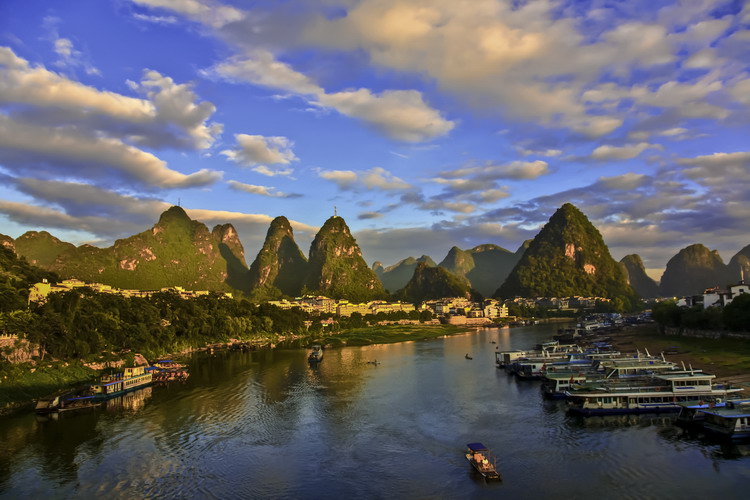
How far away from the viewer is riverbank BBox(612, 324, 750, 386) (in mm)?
49281

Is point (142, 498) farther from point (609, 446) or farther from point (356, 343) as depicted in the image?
point (356, 343)

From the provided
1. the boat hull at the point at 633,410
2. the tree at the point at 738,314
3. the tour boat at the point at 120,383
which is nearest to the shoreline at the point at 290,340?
the tour boat at the point at 120,383

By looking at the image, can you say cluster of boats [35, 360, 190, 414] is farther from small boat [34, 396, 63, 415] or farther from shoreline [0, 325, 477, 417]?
shoreline [0, 325, 477, 417]

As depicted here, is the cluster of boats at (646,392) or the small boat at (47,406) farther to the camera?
the small boat at (47,406)

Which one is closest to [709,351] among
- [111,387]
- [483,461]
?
[483,461]

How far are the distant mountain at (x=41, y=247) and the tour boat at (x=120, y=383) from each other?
12985cm

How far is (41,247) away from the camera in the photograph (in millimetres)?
166750

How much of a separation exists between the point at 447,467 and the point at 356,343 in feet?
266

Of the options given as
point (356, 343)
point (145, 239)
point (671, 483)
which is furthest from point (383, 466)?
point (145, 239)

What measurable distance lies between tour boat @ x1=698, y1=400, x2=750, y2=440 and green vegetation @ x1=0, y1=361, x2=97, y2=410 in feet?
180

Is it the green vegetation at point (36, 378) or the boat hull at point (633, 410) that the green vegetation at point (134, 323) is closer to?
the green vegetation at point (36, 378)

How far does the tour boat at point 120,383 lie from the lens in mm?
47656

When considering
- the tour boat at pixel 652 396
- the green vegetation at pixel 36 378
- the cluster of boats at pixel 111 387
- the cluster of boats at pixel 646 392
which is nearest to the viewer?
the cluster of boats at pixel 646 392

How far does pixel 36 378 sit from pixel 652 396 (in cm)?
5646
